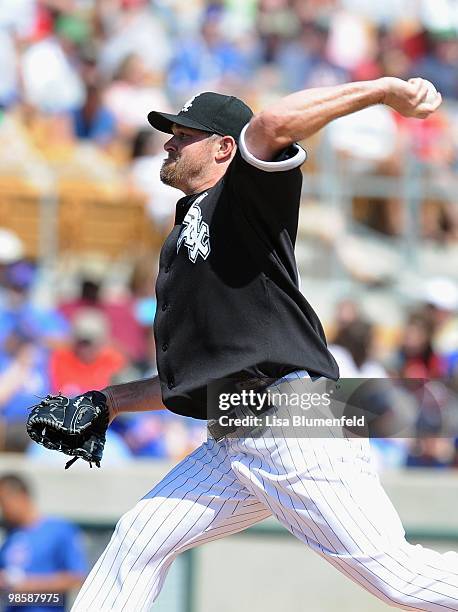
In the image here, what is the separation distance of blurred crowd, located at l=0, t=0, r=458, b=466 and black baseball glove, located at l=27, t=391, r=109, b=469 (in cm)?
305

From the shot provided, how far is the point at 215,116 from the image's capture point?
3.71 meters

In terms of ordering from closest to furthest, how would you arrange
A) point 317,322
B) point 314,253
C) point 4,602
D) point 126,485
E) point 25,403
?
point 317,322 → point 4,602 → point 126,485 → point 25,403 → point 314,253

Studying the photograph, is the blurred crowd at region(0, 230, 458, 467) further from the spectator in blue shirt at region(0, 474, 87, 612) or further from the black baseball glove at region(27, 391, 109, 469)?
the black baseball glove at region(27, 391, 109, 469)

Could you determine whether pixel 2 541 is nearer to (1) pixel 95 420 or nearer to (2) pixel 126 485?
(2) pixel 126 485

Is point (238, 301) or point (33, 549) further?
point (33, 549)

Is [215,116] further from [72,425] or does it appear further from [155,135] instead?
[155,135]

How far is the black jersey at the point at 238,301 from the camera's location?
3502 mm

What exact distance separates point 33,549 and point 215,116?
2.85 metres

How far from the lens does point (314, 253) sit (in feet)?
31.6

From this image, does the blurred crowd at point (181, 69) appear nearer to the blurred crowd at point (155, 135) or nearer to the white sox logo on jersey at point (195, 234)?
the blurred crowd at point (155, 135)

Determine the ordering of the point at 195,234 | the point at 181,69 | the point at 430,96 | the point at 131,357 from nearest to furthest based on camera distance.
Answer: the point at 430,96, the point at 195,234, the point at 131,357, the point at 181,69

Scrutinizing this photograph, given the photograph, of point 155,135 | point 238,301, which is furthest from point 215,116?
point 155,135

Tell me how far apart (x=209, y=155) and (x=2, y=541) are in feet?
9.48

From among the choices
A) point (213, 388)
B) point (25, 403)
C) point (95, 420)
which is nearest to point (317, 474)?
point (213, 388)
